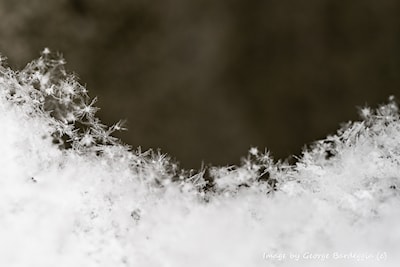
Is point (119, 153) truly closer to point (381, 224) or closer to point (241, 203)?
point (241, 203)

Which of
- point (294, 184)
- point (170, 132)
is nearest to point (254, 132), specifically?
point (170, 132)

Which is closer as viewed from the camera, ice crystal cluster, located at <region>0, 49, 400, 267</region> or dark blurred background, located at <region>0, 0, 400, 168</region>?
ice crystal cluster, located at <region>0, 49, 400, 267</region>

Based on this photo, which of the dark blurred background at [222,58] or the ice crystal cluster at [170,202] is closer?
the ice crystal cluster at [170,202]

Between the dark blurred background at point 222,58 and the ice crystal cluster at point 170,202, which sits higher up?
the dark blurred background at point 222,58

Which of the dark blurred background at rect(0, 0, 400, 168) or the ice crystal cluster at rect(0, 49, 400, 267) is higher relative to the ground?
the dark blurred background at rect(0, 0, 400, 168)

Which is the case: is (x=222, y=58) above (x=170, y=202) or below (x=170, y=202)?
above
